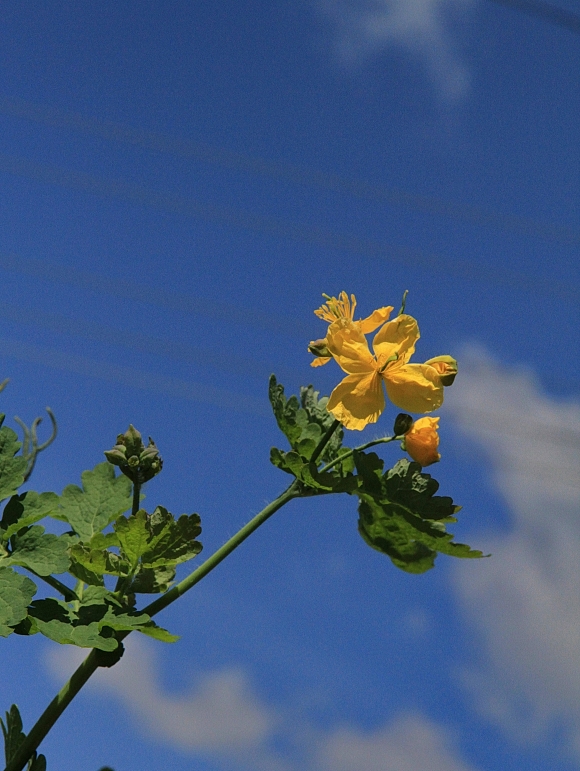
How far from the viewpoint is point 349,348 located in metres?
1.29

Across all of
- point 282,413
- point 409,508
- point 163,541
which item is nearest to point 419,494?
point 409,508

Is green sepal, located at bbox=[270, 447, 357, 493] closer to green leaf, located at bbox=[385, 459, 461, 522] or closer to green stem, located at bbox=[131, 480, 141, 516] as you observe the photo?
green leaf, located at bbox=[385, 459, 461, 522]

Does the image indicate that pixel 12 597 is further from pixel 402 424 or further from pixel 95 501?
pixel 402 424

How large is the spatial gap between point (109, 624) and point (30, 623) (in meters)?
0.11

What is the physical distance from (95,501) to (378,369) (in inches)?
19.1

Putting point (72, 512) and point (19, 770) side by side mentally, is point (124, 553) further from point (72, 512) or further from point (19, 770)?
point (19, 770)

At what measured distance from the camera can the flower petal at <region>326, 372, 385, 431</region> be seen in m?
1.22

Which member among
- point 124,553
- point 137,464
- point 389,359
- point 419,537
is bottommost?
point 124,553

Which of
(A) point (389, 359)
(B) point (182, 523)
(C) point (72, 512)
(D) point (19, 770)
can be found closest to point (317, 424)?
(A) point (389, 359)

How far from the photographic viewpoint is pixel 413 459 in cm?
124

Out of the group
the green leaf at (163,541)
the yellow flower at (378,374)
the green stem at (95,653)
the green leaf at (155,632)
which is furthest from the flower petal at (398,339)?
the green leaf at (155,632)

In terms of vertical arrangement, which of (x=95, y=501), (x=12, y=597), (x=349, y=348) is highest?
(x=349, y=348)

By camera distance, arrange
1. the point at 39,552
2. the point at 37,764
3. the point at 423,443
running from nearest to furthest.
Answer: the point at 37,764
the point at 39,552
the point at 423,443

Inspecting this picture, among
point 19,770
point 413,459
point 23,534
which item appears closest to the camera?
point 19,770
